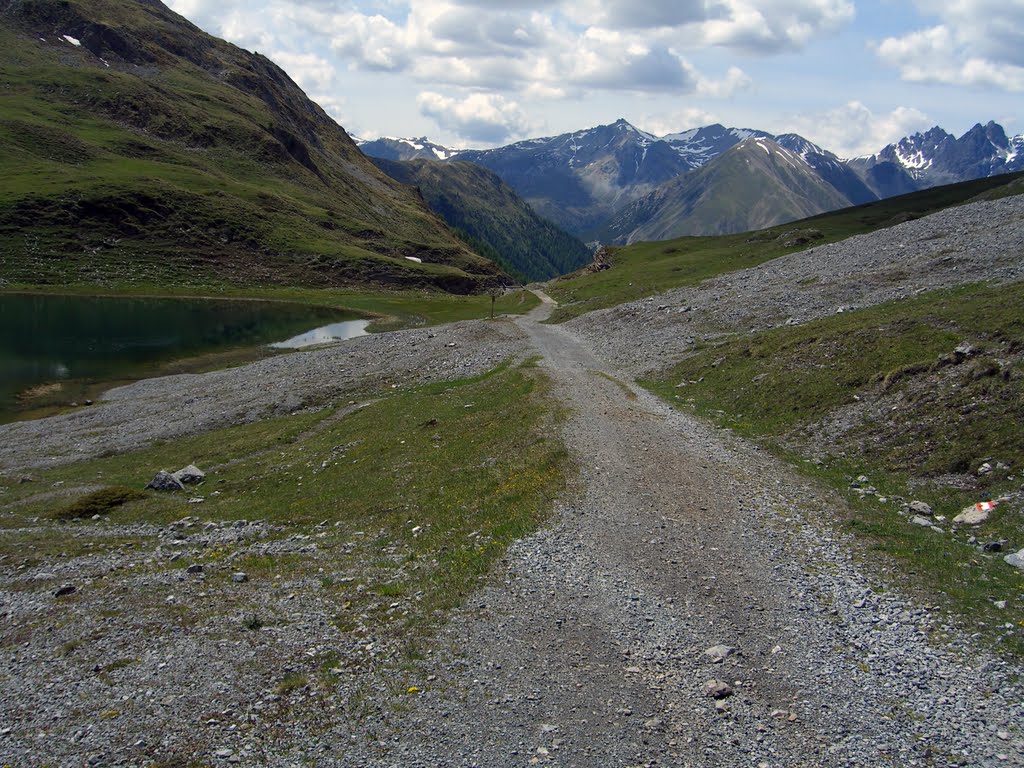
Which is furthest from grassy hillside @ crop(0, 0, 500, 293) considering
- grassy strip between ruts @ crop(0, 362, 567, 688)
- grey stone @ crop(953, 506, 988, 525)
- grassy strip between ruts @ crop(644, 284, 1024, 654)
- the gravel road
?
grey stone @ crop(953, 506, 988, 525)

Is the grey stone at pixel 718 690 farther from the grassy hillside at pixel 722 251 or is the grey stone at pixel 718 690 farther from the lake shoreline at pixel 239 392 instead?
the grassy hillside at pixel 722 251

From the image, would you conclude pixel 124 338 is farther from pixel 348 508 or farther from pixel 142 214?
pixel 142 214

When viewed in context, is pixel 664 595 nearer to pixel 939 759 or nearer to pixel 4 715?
pixel 939 759

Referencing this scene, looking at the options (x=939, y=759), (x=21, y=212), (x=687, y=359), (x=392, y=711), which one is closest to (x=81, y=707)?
(x=392, y=711)

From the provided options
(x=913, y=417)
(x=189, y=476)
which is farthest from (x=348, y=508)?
(x=913, y=417)

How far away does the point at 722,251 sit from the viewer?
111812mm

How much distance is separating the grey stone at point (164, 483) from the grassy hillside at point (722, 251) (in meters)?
59.5

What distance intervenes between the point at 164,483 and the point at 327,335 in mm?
66603

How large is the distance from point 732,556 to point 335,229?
185 m

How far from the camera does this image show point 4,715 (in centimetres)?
1287

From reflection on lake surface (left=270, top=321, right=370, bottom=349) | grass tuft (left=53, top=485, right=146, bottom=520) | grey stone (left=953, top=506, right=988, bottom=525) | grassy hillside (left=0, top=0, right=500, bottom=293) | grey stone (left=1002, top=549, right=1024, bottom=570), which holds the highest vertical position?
grassy hillside (left=0, top=0, right=500, bottom=293)

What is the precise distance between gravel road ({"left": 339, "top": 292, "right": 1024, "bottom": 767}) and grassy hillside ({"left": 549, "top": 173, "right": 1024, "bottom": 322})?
67.4 meters

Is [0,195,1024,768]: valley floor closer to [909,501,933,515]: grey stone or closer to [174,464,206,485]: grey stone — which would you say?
[909,501,933,515]: grey stone

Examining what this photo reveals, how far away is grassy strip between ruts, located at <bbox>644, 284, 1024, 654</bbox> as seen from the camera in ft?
56.1
